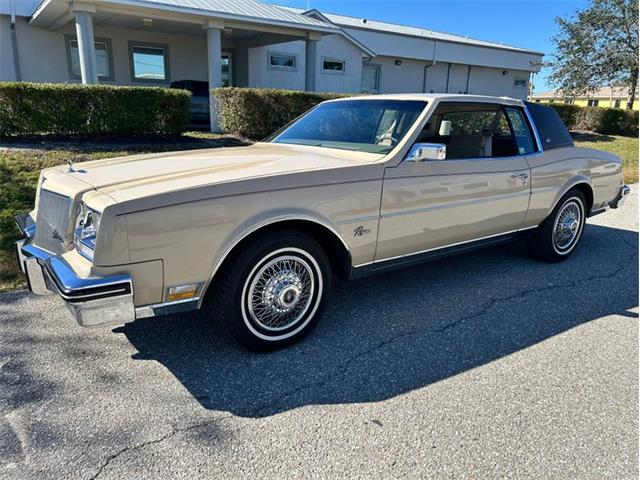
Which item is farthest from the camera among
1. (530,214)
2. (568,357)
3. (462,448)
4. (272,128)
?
(272,128)

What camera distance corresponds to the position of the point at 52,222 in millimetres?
3074

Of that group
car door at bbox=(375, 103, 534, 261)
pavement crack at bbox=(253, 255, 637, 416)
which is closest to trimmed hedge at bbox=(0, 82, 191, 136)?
car door at bbox=(375, 103, 534, 261)

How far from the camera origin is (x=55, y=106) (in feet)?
30.2

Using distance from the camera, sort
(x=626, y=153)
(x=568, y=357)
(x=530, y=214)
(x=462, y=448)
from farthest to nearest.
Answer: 1. (x=626, y=153)
2. (x=530, y=214)
3. (x=568, y=357)
4. (x=462, y=448)

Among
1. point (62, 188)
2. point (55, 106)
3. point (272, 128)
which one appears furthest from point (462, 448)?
point (272, 128)

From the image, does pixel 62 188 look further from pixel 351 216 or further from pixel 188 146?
pixel 188 146

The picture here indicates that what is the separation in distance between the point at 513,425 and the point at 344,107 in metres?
2.95

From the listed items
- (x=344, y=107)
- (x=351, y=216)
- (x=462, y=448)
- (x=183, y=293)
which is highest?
(x=344, y=107)

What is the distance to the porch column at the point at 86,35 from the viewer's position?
11.9 m

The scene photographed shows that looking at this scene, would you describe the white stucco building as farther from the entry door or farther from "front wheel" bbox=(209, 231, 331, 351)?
"front wheel" bbox=(209, 231, 331, 351)

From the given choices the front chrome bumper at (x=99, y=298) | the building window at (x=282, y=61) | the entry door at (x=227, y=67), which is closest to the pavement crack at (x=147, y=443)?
the front chrome bumper at (x=99, y=298)

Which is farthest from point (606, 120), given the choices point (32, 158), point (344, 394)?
point (344, 394)

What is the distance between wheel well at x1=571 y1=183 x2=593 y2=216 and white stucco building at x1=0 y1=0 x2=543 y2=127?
1072 cm

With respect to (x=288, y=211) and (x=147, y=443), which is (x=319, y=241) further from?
(x=147, y=443)
